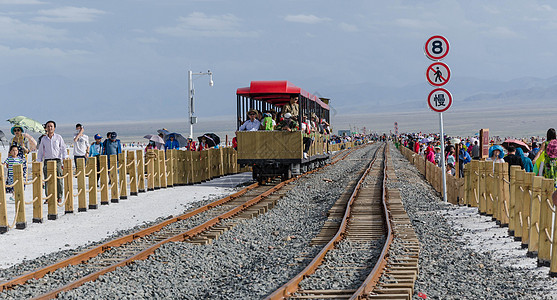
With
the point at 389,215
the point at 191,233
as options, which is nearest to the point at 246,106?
the point at 389,215

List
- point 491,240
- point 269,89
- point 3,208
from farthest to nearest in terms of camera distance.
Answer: point 269,89
point 3,208
point 491,240

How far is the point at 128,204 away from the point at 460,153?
1033 centimetres

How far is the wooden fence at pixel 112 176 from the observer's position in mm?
13952

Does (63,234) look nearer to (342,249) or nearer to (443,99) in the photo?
(342,249)

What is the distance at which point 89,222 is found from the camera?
15133 millimetres

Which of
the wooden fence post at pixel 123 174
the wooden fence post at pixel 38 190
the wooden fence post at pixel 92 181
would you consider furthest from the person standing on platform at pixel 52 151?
the wooden fence post at pixel 123 174

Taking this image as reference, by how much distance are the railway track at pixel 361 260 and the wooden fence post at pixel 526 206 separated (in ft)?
5.17

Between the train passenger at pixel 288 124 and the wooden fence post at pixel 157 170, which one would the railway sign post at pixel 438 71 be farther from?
the wooden fence post at pixel 157 170

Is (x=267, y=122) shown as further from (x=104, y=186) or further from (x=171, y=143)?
(x=104, y=186)

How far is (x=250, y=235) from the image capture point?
13.1 metres

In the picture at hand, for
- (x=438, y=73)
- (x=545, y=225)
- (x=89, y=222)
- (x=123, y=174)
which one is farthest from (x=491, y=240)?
(x=123, y=174)

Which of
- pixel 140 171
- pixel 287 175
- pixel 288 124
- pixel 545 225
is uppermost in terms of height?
pixel 288 124

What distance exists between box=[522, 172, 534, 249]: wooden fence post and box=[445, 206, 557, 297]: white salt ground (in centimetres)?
19

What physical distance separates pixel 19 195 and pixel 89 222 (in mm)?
1807
